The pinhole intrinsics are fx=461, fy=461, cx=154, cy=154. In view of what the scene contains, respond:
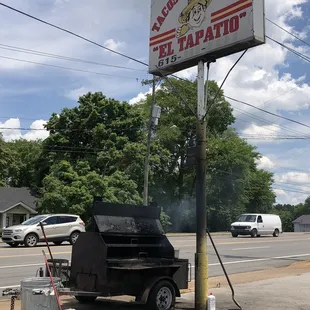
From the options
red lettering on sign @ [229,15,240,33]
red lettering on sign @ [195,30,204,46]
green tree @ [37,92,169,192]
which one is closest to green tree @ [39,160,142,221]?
green tree @ [37,92,169,192]

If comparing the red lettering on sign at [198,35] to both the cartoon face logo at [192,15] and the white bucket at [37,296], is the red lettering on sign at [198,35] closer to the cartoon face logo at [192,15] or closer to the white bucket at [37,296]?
the cartoon face logo at [192,15]

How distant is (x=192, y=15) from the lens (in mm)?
9023

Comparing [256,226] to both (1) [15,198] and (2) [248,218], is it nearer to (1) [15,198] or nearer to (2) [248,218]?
(2) [248,218]

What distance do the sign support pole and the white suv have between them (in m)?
15.0

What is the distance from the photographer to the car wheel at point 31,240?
73.5ft

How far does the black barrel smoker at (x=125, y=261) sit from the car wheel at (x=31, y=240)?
15.8 metres

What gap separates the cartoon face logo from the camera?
8.84m

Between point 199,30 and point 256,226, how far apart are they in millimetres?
29037

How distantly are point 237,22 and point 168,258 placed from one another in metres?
4.36

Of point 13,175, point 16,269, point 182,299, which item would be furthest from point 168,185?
point 182,299

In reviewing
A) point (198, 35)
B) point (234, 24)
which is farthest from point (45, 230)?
point (234, 24)

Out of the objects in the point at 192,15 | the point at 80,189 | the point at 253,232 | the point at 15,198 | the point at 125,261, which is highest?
the point at 192,15

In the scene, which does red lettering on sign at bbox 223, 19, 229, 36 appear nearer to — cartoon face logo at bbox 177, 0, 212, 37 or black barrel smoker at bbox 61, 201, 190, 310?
cartoon face logo at bbox 177, 0, 212, 37

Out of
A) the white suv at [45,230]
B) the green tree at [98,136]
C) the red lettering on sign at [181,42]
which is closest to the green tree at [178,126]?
the green tree at [98,136]
